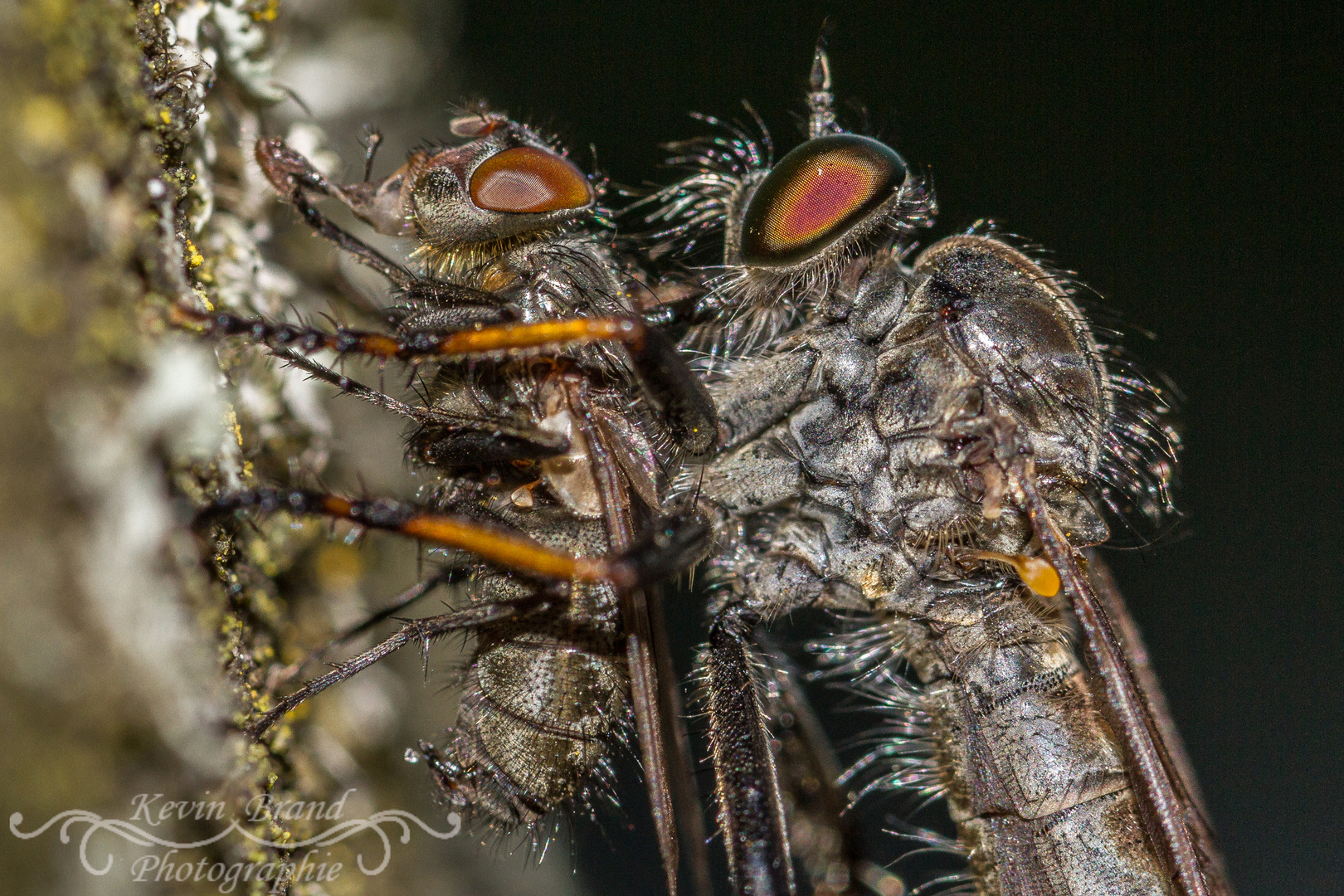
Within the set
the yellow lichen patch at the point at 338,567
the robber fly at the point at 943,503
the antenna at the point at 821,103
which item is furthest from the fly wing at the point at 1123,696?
the yellow lichen patch at the point at 338,567

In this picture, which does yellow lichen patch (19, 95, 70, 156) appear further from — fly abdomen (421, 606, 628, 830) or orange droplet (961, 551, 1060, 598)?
orange droplet (961, 551, 1060, 598)

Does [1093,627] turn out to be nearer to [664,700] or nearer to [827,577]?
[827,577]

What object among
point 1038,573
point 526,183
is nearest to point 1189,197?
point 1038,573

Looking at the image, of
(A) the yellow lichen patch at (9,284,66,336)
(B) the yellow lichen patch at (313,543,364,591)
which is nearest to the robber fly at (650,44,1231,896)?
(B) the yellow lichen patch at (313,543,364,591)

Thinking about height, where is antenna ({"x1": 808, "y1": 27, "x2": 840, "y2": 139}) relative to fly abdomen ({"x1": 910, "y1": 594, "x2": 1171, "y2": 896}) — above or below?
above

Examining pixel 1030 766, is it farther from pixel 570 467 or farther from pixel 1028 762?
pixel 570 467

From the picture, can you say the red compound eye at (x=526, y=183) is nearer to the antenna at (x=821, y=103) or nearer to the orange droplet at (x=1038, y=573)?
the antenna at (x=821, y=103)

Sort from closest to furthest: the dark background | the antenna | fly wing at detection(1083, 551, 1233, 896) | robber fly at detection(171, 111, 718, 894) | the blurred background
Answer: robber fly at detection(171, 111, 718, 894)
fly wing at detection(1083, 551, 1233, 896)
the antenna
the blurred background
the dark background

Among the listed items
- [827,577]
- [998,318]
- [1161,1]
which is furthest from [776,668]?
[1161,1]
